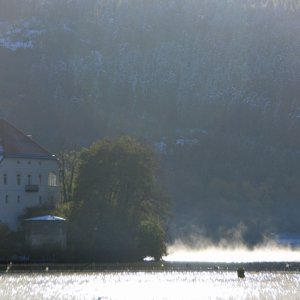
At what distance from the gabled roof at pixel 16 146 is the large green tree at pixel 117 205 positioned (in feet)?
33.1

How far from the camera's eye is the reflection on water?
102 meters

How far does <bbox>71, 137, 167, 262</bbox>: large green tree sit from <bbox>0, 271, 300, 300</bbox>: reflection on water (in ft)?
54.8

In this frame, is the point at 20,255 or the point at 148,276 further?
the point at 20,255

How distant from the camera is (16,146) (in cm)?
16275

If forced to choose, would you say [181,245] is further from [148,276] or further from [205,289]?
[205,289]

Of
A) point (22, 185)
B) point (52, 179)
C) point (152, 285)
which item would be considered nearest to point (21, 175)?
point (22, 185)

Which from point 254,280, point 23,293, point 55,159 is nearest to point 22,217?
point 55,159

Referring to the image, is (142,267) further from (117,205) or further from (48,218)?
(48,218)

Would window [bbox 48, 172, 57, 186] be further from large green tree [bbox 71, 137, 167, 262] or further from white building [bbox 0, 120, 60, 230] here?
large green tree [bbox 71, 137, 167, 262]

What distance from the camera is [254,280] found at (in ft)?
391

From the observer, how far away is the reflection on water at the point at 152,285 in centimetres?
10181

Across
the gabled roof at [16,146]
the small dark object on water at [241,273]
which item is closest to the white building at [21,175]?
the gabled roof at [16,146]

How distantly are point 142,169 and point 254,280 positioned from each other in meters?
33.9

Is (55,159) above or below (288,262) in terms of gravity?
above
